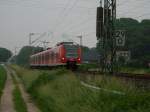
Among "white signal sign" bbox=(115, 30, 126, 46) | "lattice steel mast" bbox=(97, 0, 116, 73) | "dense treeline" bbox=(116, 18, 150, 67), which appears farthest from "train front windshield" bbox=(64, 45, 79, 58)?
"dense treeline" bbox=(116, 18, 150, 67)

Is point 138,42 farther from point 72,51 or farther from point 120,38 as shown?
point 120,38

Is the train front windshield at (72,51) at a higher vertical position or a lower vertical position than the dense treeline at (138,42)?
lower

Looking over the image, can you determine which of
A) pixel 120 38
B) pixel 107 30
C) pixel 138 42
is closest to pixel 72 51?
pixel 107 30

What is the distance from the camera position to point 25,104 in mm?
26641

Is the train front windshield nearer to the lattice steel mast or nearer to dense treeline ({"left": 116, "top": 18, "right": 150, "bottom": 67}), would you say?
the lattice steel mast

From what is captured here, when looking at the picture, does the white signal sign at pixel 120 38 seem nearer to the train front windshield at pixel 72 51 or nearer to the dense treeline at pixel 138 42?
the train front windshield at pixel 72 51

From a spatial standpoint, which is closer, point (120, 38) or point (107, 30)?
point (120, 38)

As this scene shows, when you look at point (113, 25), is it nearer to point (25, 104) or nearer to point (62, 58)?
point (25, 104)

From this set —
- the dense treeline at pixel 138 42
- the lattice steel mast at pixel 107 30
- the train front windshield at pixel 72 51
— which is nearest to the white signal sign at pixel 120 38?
the lattice steel mast at pixel 107 30

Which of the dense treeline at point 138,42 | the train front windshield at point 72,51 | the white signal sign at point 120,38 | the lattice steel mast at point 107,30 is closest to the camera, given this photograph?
the white signal sign at point 120,38

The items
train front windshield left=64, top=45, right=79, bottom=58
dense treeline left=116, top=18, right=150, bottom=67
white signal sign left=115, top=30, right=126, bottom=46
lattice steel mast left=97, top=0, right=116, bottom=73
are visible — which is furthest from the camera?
dense treeline left=116, top=18, right=150, bottom=67

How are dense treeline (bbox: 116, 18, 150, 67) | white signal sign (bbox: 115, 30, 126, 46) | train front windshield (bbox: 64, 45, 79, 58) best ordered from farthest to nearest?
dense treeline (bbox: 116, 18, 150, 67)
train front windshield (bbox: 64, 45, 79, 58)
white signal sign (bbox: 115, 30, 126, 46)

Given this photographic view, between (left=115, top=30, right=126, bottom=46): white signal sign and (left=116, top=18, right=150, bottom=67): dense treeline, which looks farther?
(left=116, top=18, right=150, bottom=67): dense treeline

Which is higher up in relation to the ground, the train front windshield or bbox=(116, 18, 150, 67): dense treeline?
bbox=(116, 18, 150, 67): dense treeline
